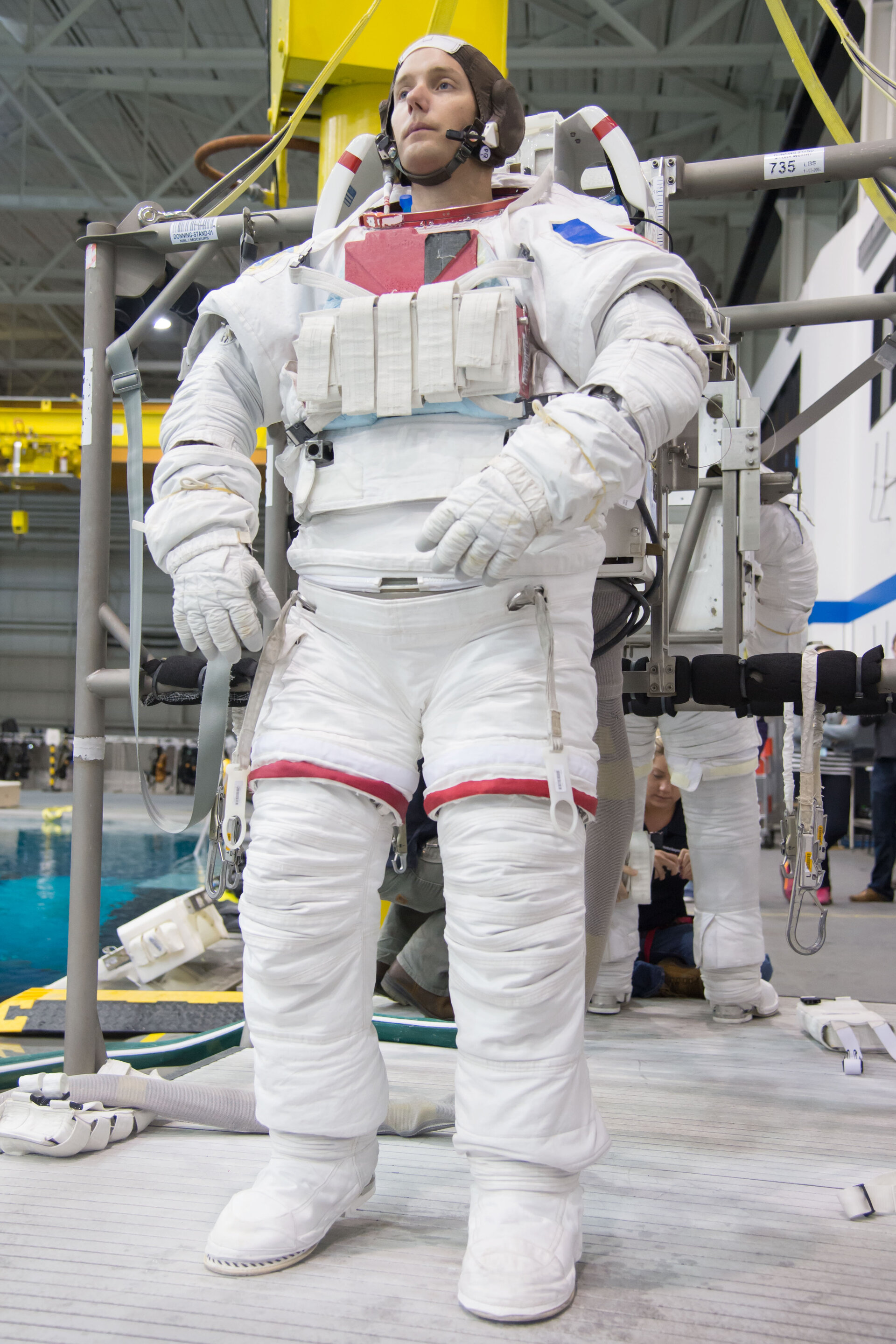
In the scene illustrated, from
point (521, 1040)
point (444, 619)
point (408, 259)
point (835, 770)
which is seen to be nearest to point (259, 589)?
point (444, 619)

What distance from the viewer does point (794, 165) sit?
6.68 feet

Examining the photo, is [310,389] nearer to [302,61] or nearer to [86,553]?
[86,553]

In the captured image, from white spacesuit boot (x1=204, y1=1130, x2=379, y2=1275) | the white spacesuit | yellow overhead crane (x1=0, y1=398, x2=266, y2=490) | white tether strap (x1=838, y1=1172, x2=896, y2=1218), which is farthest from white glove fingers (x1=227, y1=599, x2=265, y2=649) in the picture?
yellow overhead crane (x1=0, y1=398, x2=266, y2=490)

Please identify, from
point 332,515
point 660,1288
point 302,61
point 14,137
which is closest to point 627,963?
point 660,1288

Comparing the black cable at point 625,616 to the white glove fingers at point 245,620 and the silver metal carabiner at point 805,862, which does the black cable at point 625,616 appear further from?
the white glove fingers at point 245,620

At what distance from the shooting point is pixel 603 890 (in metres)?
2.26

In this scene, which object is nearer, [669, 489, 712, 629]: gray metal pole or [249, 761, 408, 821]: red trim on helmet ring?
[249, 761, 408, 821]: red trim on helmet ring

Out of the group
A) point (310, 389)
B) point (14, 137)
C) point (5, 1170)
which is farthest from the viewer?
point (14, 137)

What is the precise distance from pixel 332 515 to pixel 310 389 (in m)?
0.19

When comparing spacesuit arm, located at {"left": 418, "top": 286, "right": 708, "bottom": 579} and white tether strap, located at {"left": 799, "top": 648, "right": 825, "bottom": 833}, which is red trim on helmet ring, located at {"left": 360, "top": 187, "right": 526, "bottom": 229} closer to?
spacesuit arm, located at {"left": 418, "top": 286, "right": 708, "bottom": 579}

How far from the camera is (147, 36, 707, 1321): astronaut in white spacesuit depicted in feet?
4.29

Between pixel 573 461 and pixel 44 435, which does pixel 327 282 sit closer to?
pixel 573 461

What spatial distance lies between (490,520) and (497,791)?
35 cm

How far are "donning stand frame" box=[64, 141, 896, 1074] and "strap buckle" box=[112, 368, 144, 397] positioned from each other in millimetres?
74
